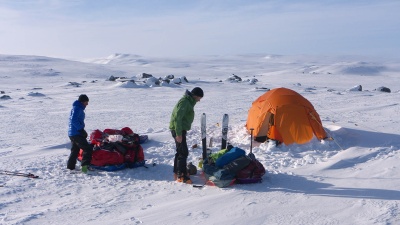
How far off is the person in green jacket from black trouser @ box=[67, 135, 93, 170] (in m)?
1.71

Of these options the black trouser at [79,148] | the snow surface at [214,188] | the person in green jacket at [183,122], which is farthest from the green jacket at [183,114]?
the black trouser at [79,148]

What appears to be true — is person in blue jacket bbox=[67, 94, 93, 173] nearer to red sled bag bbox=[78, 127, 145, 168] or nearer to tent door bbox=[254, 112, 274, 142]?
red sled bag bbox=[78, 127, 145, 168]

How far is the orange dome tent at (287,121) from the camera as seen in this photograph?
930cm

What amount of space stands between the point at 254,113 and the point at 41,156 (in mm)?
5085

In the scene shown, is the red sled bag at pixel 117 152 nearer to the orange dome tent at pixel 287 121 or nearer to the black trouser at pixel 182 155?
the black trouser at pixel 182 155

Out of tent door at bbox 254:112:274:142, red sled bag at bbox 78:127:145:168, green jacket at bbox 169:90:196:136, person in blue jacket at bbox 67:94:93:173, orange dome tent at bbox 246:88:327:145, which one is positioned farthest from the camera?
tent door at bbox 254:112:274:142

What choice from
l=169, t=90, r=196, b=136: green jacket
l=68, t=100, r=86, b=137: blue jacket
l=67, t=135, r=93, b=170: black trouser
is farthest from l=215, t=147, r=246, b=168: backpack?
l=68, t=100, r=86, b=137: blue jacket

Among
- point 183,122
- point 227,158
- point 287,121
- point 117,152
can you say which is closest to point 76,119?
point 117,152

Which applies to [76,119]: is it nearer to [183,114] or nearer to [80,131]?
[80,131]

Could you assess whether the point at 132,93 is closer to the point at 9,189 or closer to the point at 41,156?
the point at 41,156

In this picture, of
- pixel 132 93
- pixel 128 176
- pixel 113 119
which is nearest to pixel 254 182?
pixel 128 176

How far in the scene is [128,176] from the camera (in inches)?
292

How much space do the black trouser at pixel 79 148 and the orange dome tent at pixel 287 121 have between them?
4065mm

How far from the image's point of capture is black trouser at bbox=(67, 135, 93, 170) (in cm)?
747
